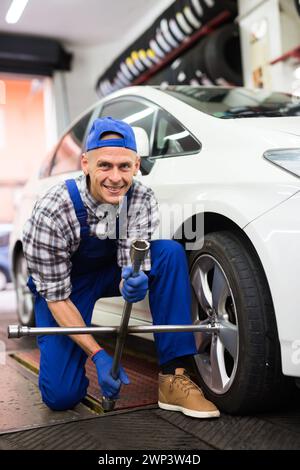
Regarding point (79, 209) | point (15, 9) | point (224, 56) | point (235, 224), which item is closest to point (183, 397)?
point (235, 224)

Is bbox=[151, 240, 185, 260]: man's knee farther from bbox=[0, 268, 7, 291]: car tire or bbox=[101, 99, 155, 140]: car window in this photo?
bbox=[0, 268, 7, 291]: car tire

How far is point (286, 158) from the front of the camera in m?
1.66

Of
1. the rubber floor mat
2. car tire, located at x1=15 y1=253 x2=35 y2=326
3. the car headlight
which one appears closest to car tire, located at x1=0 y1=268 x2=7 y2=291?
car tire, located at x1=15 y1=253 x2=35 y2=326

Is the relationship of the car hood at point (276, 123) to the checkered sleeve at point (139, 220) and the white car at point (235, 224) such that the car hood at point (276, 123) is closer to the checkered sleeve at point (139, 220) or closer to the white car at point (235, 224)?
the white car at point (235, 224)

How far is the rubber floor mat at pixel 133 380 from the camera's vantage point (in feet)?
6.51

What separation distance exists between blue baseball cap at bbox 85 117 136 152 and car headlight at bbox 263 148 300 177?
17.6 inches

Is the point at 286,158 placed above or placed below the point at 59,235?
above

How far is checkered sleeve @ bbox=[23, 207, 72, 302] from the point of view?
1799 millimetres

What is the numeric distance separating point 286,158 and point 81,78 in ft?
20.1

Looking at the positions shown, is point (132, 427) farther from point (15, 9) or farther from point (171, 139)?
point (15, 9)

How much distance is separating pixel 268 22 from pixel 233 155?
3.00 meters

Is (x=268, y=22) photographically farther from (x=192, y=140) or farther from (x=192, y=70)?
(x=192, y=140)

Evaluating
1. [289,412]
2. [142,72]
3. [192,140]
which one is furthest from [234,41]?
[289,412]

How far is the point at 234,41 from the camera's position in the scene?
15.9ft
